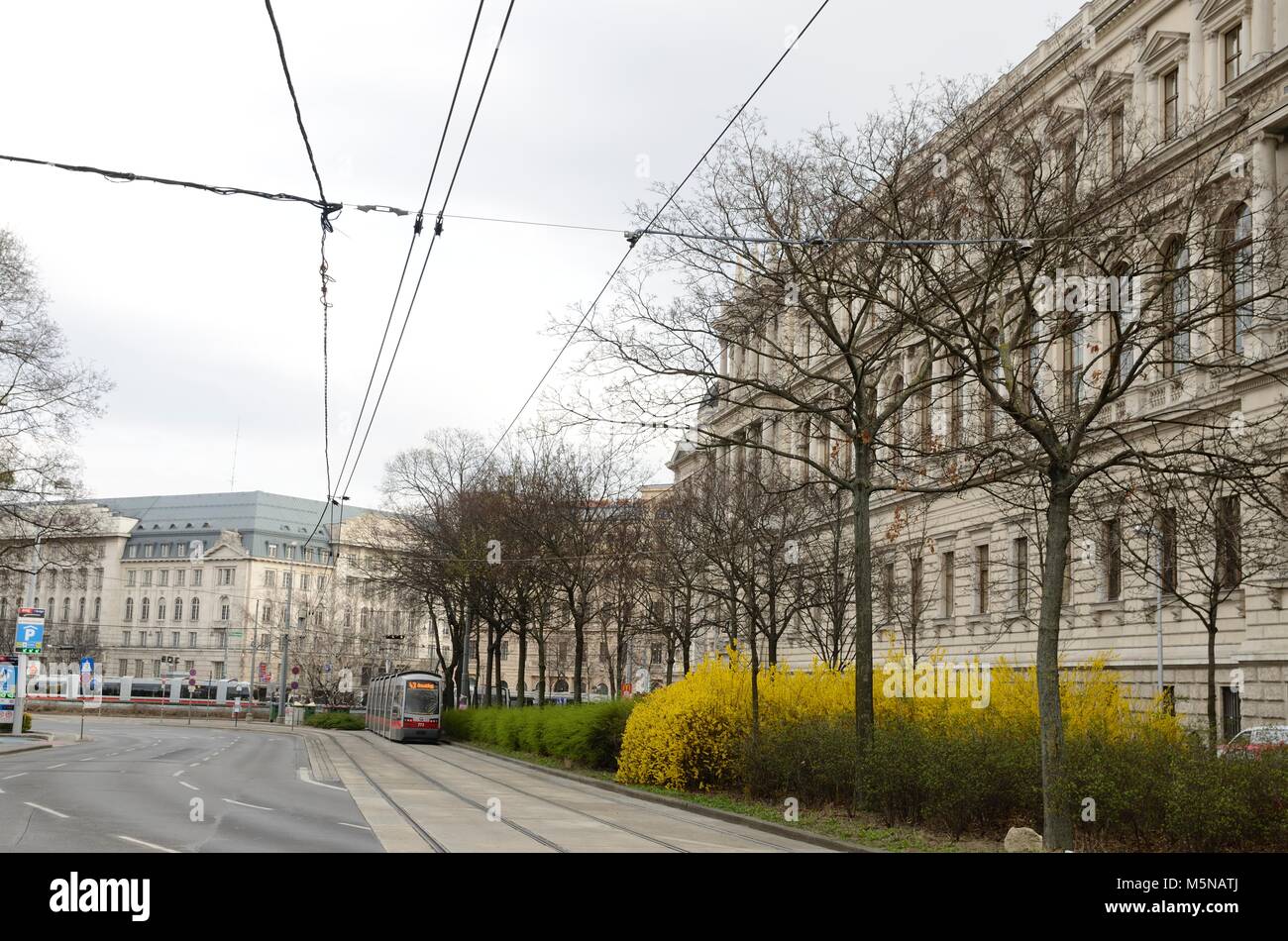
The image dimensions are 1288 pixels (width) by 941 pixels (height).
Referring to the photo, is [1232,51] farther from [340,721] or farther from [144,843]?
[340,721]

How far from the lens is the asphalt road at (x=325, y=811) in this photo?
16.4 meters

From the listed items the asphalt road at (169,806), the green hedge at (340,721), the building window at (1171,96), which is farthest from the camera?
the green hedge at (340,721)

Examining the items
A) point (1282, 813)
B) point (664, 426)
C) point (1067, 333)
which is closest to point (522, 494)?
point (664, 426)

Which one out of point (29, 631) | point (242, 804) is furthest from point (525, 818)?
point (29, 631)

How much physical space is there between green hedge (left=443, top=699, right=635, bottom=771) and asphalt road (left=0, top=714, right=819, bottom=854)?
1.09 meters

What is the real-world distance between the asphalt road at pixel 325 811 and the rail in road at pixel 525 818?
0.10ft

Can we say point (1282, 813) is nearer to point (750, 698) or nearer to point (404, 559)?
point (750, 698)

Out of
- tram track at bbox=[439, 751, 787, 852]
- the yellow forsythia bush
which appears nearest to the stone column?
the yellow forsythia bush

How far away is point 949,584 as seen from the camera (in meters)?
51.7

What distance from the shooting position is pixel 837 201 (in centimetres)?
2145

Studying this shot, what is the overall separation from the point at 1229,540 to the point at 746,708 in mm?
10303

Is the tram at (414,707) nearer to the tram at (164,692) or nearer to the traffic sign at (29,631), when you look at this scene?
the traffic sign at (29,631)

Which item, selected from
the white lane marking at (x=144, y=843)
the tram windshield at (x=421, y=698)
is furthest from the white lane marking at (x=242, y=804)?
the tram windshield at (x=421, y=698)

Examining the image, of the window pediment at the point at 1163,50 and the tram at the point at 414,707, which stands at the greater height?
the window pediment at the point at 1163,50
